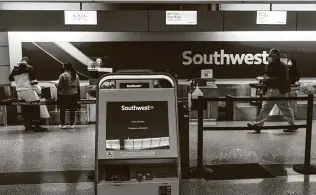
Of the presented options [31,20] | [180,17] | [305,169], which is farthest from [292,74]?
[31,20]

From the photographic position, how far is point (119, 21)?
9.36 metres


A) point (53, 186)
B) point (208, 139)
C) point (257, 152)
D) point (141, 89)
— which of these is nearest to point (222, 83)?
point (208, 139)

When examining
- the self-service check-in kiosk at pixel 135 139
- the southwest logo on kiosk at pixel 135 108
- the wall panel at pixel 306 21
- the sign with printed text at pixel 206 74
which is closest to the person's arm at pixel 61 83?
the sign with printed text at pixel 206 74

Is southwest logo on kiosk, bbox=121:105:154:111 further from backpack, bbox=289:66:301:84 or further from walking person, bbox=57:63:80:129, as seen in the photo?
backpack, bbox=289:66:301:84

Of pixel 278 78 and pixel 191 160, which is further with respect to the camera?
pixel 278 78

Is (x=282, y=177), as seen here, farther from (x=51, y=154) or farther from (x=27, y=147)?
(x=27, y=147)

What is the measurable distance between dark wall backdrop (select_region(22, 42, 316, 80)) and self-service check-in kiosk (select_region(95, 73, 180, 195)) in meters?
6.59

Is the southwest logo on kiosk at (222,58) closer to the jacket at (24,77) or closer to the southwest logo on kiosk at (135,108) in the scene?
the jacket at (24,77)

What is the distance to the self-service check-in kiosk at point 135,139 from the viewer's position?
3145 mm

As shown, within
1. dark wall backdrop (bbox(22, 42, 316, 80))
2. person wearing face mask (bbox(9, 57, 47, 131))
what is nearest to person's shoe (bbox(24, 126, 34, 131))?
person wearing face mask (bbox(9, 57, 47, 131))

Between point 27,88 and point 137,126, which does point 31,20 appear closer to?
A: point 27,88

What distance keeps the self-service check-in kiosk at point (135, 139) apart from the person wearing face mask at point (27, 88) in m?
5.25

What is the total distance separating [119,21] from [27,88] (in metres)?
2.68

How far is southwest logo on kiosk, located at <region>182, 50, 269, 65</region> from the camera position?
32.7ft
